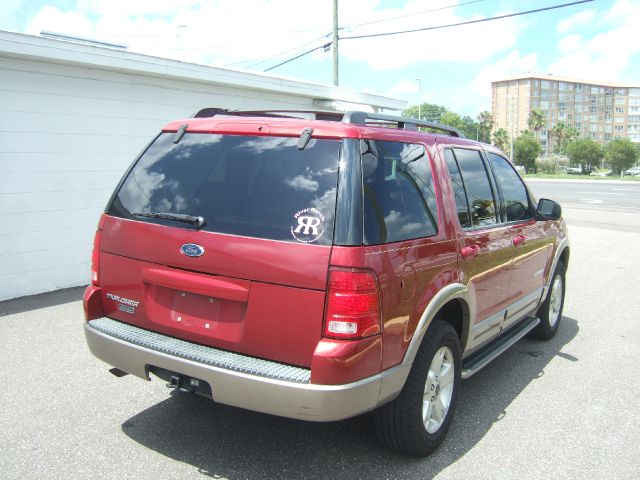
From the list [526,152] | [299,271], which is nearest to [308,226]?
[299,271]

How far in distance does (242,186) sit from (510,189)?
8.67ft

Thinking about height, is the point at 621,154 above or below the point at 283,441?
above

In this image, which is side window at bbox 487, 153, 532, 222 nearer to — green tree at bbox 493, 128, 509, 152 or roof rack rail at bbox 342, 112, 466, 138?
roof rack rail at bbox 342, 112, 466, 138

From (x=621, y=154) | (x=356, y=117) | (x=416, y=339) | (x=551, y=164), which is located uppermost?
(x=621, y=154)

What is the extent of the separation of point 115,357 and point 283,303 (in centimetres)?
112

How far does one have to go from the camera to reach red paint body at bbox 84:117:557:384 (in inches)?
104

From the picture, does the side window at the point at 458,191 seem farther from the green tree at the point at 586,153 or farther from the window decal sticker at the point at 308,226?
the green tree at the point at 586,153

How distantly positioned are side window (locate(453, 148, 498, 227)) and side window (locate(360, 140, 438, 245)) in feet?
1.82

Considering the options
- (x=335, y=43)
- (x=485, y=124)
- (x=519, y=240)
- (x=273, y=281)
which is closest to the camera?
(x=273, y=281)

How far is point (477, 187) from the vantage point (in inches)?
159

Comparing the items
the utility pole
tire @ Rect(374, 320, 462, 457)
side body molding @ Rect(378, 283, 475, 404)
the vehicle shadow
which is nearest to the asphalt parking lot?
the vehicle shadow

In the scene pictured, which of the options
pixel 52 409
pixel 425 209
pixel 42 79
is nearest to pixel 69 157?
pixel 42 79

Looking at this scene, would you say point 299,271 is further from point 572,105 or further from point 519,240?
point 572,105

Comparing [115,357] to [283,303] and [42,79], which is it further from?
[42,79]
